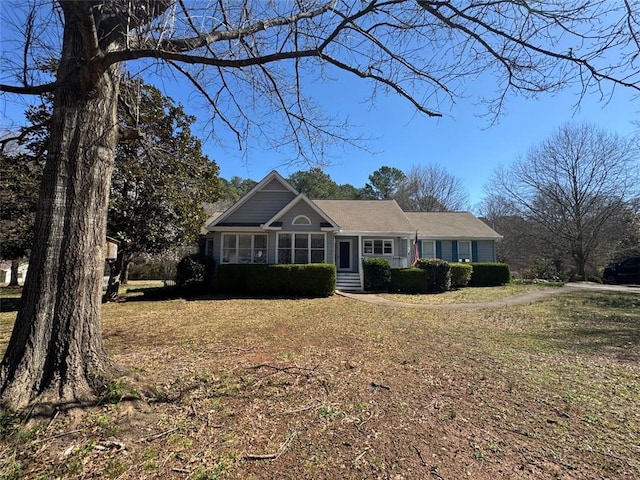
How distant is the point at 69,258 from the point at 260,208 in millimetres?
14243

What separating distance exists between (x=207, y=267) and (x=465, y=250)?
1789 cm

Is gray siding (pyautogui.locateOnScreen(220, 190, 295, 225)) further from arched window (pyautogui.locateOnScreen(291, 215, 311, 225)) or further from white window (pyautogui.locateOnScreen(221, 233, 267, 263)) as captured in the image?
arched window (pyautogui.locateOnScreen(291, 215, 311, 225))

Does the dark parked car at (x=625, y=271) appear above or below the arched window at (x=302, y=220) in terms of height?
below

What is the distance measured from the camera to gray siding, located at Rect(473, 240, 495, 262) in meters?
23.4

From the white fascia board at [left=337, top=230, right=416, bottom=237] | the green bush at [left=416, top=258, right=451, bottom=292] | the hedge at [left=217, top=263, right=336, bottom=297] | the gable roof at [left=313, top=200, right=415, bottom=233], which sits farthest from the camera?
the gable roof at [left=313, top=200, right=415, bottom=233]

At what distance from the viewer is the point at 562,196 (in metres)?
25.9

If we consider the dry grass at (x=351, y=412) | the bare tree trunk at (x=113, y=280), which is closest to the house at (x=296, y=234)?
the bare tree trunk at (x=113, y=280)

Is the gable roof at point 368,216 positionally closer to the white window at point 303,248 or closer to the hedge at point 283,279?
the white window at point 303,248

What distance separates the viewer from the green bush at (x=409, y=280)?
52.1 feet

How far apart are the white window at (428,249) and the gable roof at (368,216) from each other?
379 centimetres

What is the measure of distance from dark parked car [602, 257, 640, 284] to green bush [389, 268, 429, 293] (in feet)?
52.6

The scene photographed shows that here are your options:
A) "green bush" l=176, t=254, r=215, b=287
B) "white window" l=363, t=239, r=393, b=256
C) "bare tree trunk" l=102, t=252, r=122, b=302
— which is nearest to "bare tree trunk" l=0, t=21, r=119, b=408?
"bare tree trunk" l=102, t=252, r=122, b=302

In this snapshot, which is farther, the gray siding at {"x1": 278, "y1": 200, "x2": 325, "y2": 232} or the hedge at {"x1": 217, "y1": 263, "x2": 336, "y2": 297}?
the gray siding at {"x1": 278, "y1": 200, "x2": 325, "y2": 232}

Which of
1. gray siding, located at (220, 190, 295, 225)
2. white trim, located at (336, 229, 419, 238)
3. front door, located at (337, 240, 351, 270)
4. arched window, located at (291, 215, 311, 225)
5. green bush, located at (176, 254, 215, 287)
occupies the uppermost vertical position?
gray siding, located at (220, 190, 295, 225)
